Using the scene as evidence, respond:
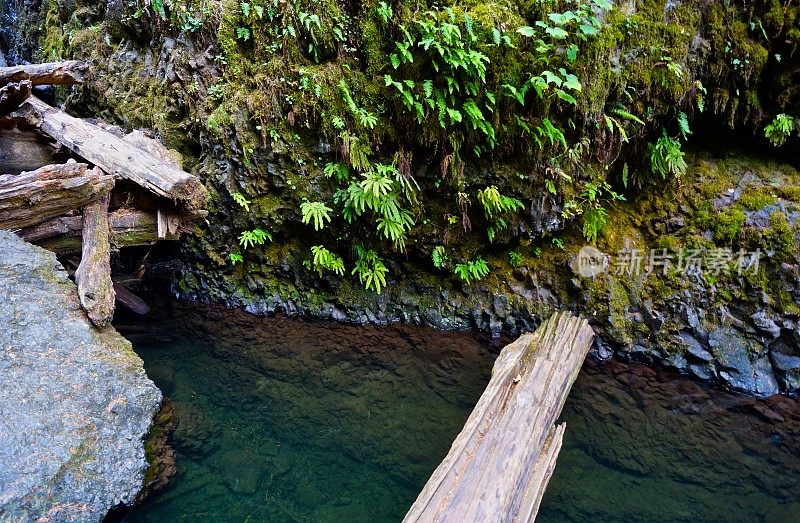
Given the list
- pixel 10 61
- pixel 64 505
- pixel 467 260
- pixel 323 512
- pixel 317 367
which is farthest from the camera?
pixel 10 61

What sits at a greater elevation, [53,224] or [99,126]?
[99,126]

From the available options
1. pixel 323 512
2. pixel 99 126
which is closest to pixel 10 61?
pixel 99 126

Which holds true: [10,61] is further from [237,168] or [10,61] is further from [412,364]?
[412,364]

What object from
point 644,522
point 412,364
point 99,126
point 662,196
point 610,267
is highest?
point 99,126

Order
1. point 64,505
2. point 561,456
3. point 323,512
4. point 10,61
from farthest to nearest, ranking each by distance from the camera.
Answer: point 10,61, point 561,456, point 323,512, point 64,505

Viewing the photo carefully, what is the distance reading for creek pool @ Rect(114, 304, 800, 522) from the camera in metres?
4.08

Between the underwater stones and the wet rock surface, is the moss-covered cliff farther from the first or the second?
the underwater stones

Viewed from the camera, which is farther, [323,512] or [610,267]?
[610,267]

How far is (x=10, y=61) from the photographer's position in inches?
396

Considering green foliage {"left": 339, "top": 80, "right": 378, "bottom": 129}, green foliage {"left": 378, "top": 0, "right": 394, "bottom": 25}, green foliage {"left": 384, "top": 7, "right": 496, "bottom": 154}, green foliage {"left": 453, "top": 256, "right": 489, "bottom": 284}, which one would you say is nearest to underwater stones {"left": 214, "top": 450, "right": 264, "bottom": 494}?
green foliage {"left": 453, "top": 256, "right": 489, "bottom": 284}

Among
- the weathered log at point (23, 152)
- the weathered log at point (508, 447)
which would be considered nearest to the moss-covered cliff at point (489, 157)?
the weathered log at point (23, 152)

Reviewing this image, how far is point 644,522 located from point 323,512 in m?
2.91

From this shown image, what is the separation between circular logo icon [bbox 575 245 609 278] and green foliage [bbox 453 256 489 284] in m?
1.40

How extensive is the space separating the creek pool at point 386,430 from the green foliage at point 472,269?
943 millimetres
